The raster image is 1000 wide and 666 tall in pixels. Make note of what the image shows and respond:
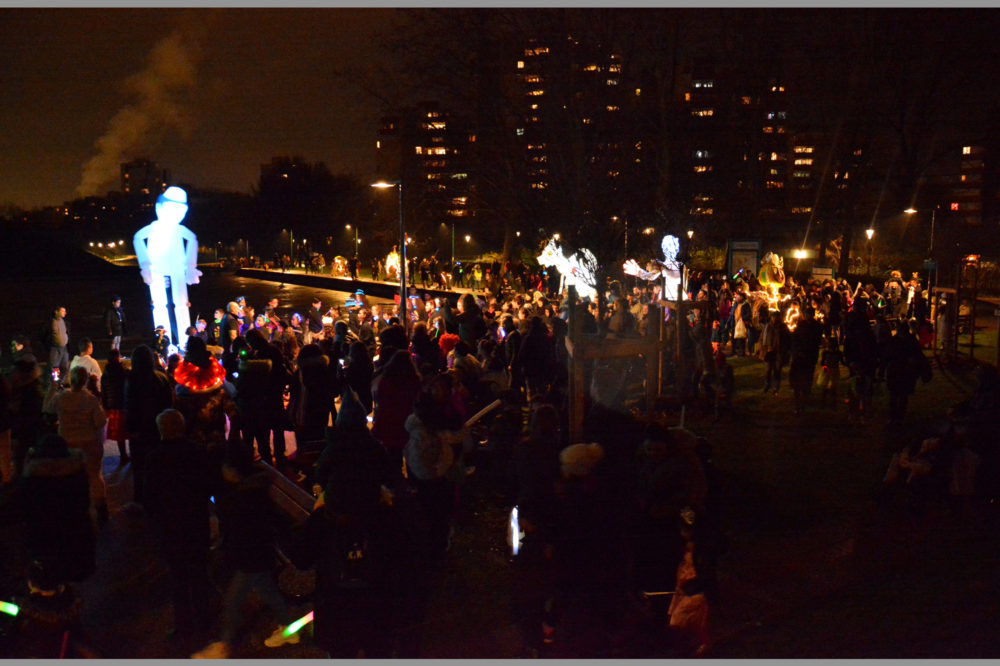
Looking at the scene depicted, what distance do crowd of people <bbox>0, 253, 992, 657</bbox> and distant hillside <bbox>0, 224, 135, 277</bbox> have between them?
2801 inches

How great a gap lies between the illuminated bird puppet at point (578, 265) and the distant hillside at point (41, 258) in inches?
2528

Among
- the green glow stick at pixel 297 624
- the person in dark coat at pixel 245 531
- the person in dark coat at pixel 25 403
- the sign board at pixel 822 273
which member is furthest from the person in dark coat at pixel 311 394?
the sign board at pixel 822 273

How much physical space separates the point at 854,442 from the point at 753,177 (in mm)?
23173

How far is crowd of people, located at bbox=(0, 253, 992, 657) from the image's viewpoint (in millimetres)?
4051

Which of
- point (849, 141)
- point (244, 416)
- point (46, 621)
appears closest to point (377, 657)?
point (46, 621)

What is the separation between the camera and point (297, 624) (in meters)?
4.66

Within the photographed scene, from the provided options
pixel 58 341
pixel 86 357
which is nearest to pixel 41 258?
pixel 58 341

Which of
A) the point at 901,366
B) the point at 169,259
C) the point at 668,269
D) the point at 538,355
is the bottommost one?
the point at 901,366

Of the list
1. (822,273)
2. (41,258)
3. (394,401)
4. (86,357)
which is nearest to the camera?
(394,401)

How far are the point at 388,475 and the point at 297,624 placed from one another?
1.17m

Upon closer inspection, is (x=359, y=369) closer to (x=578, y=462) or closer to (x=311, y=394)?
(x=311, y=394)

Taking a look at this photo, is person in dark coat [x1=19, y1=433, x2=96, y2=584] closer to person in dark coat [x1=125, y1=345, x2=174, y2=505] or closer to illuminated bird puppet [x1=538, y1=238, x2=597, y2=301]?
person in dark coat [x1=125, y1=345, x2=174, y2=505]

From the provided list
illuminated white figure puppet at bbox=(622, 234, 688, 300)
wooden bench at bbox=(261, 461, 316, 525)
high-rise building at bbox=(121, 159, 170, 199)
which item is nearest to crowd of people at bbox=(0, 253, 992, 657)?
wooden bench at bbox=(261, 461, 316, 525)

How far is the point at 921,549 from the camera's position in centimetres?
600
